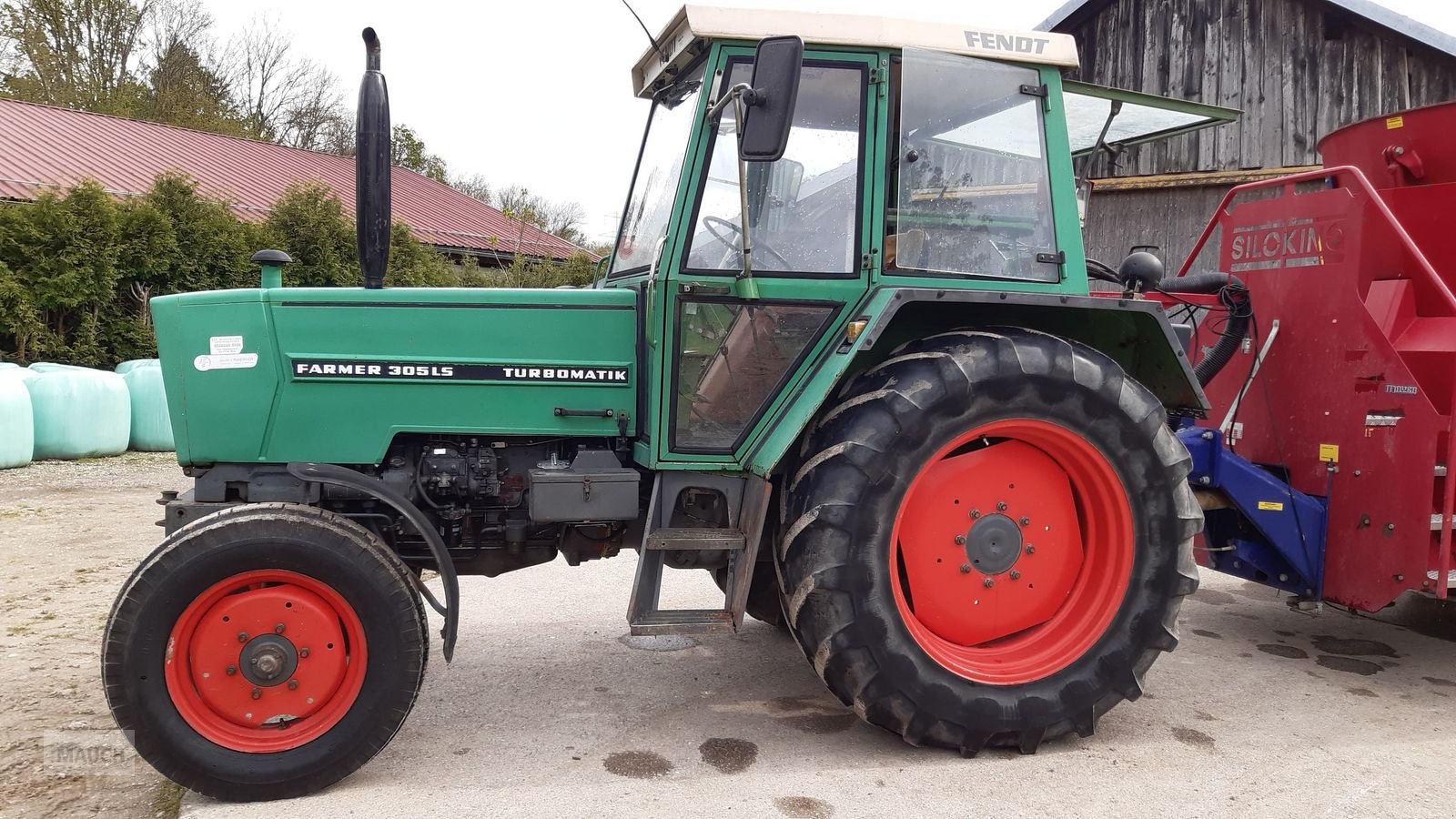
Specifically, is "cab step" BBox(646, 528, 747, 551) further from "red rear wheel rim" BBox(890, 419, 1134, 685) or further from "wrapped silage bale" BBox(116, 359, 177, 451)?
"wrapped silage bale" BBox(116, 359, 177, 451)

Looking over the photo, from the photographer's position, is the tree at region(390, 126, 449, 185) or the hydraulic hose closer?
the hydraulic hose

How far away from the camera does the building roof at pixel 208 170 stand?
1560cm

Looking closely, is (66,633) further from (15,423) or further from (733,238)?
(15,423)

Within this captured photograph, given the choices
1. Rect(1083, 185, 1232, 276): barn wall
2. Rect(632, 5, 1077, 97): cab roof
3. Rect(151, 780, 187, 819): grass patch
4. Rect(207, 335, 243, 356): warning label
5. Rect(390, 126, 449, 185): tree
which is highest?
Rect(390, 126, 449, 185): tree

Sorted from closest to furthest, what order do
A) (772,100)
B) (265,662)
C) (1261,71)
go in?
(772,100), (265,662), (1261,71)

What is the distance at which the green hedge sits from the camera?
11273mm

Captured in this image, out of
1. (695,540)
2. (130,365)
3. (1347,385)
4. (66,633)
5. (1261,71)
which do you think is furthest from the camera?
(130,365)

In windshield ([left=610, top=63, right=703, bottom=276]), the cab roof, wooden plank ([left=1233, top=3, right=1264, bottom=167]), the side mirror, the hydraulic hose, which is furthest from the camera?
wooden plank ([left=1233, top=3, right=1264, bottom=167])

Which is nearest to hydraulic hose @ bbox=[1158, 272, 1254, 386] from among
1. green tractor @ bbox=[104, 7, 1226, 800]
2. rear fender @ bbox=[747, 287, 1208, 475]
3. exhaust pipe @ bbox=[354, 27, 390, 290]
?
rear fender @ bbox=[747, 287, 1208, 475]

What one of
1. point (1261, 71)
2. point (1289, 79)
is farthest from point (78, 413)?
point (1289, 79)

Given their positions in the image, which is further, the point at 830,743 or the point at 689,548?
the point at 830,743

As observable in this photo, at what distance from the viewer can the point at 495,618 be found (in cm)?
477

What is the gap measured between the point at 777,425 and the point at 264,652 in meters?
1.73

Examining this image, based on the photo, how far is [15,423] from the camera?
338 inches
